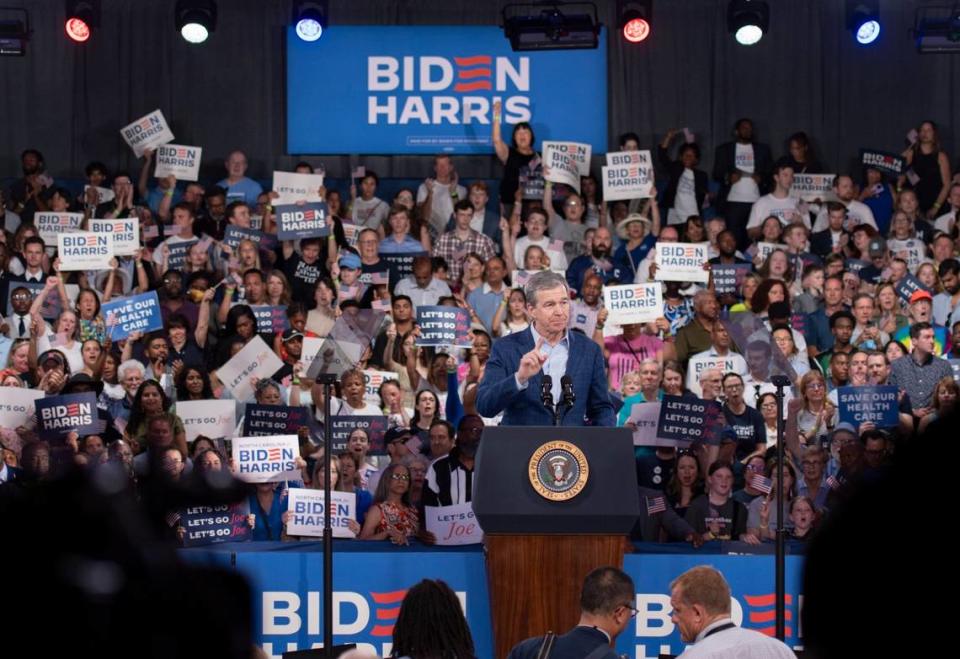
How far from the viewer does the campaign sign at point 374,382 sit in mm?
8328

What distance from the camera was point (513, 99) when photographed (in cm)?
1327

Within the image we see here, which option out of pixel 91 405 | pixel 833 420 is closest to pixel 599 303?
pixel 833 420

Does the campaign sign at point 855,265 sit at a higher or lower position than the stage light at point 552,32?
lower

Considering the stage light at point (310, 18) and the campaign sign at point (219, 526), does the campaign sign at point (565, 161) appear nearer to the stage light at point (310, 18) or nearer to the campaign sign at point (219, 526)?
the stage light at point (310, 18)

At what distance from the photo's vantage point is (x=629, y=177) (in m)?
11.6

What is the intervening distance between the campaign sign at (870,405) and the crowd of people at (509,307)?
0.19 feet

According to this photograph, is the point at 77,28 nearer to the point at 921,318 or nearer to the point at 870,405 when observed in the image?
the point at 921,318

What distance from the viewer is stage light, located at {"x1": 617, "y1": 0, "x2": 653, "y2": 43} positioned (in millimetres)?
11398

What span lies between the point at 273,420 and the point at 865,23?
6.81 metres

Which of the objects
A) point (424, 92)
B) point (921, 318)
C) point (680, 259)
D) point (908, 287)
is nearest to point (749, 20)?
point (680, 259)

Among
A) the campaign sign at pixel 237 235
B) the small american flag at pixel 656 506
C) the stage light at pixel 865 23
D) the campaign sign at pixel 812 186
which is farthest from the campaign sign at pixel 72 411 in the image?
the stage light at pixel 865 23

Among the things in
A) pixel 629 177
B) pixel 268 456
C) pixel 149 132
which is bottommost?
pixel 268 456

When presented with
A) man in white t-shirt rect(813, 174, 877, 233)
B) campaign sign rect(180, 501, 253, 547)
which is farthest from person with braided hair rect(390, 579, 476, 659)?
man in white t-shirt rect(813, 174, 877, 233)

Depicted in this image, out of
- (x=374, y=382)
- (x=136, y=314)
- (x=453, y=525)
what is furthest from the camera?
(x=136, y=314)
